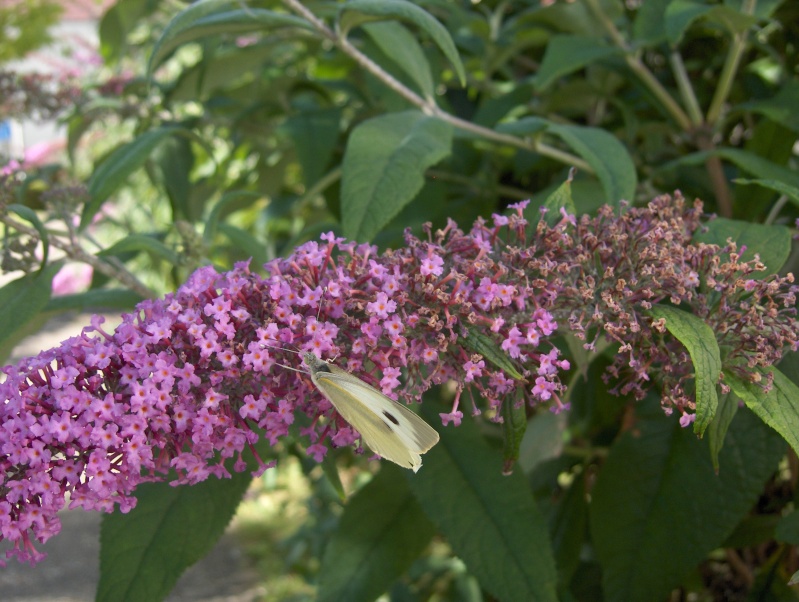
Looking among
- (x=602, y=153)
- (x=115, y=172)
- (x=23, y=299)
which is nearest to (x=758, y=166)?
(x=602, y=153)

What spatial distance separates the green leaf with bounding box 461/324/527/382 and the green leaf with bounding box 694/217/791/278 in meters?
0.38

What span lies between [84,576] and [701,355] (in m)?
4.77

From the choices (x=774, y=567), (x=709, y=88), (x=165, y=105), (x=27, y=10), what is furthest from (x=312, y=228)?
(x=27, y=10)

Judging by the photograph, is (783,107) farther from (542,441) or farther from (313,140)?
(313,140)

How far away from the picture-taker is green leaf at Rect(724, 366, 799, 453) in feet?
3.28

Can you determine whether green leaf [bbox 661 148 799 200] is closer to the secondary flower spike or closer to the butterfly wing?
the secondary flower spike

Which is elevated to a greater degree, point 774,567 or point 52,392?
point 52,392

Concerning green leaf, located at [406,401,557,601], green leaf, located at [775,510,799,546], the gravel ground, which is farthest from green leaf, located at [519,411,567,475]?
the gravel ground

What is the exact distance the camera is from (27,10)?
254 inches

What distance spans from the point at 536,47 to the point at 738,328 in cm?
183

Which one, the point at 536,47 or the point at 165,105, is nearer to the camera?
the point at 165,105

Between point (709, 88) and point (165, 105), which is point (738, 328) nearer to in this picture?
point (709, 88)

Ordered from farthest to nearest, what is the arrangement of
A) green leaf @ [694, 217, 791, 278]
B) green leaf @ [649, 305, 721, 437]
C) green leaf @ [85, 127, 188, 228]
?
1. green leaf @ [85, 127, 188, 228]
2. green leaf @ [694, 217, 791, 278]
3. green leaf @ [649, 305, 721, 437]

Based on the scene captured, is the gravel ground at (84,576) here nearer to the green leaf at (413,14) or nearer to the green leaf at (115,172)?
the green leaf at (115,172)
